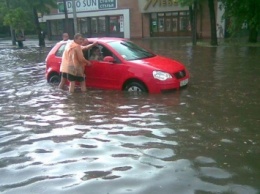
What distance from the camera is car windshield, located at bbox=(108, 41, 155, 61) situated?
30.2 feet

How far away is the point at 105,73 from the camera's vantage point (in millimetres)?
9336

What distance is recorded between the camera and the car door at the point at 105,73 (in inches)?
356

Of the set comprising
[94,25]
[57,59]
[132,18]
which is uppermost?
[132,18]

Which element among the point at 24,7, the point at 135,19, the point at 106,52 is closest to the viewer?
the point at 106,52

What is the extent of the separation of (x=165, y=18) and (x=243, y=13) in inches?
682

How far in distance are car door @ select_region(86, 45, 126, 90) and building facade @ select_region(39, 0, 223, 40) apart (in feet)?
89.2

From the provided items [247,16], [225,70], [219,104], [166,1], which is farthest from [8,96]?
[166,1]

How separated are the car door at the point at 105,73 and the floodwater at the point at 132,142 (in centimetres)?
30

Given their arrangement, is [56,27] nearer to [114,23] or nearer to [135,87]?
[114,23]

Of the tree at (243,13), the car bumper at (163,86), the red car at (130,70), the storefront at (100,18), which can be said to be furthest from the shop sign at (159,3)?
the car bumper at (163,86)

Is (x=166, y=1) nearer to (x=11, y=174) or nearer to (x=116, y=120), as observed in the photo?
(x=116, y=120)

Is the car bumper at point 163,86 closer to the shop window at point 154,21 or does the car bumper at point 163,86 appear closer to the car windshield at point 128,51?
the car windshield at point 128,51

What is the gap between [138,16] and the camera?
133ft

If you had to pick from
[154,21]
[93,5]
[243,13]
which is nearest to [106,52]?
[243,13]
